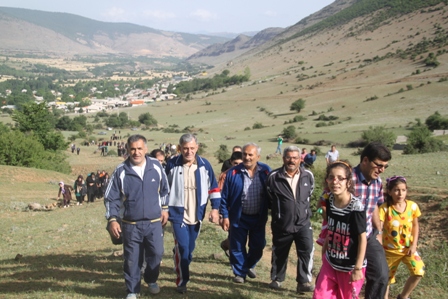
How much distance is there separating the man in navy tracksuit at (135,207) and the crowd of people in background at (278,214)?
11mm

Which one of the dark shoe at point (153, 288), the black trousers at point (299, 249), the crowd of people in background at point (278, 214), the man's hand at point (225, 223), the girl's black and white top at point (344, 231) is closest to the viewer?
the girl's black and white top at point (344, 231)

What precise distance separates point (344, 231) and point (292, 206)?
4.29 ft

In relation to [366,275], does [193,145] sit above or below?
above

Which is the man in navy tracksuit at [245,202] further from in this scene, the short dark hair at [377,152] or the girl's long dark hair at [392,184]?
the short dark hair at [377,152]

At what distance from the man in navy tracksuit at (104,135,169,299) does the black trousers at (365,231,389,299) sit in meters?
2.28

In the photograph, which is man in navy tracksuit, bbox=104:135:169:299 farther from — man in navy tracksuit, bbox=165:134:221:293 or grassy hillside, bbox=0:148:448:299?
grassy hillside, bbox=0:148:448:299

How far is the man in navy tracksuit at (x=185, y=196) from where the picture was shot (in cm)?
576

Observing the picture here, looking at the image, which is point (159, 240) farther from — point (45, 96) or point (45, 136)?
point (45, 96)

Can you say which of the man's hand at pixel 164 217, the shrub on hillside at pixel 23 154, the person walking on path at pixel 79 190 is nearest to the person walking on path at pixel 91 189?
the person walking on path at pixel 79 190

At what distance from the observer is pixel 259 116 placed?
2869 inches

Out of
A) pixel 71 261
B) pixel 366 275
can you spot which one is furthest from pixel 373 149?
pixel 71 261

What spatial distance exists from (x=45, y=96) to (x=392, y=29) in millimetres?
118756

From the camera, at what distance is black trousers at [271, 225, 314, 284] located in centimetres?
579

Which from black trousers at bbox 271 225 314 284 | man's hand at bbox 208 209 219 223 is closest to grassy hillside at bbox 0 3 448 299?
black trousers at bbox 271 225 314 284
